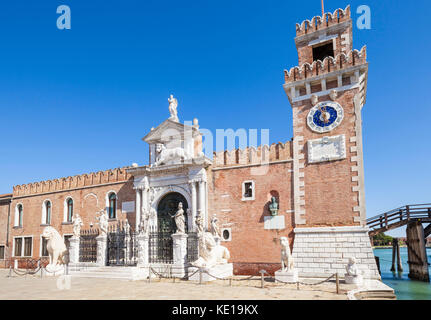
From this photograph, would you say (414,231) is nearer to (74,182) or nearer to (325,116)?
(325,116)

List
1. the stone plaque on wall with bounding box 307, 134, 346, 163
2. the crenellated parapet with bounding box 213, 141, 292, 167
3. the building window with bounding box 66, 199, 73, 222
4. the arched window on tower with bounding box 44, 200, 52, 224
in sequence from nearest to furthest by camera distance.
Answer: the stone plaque on wall with bounding box 307, 134, 346, 163 → the crenellated parapet with bounding box 213, 141, 292, 167 → the building window with bounding box 66, 199, 73, 222 → the arched window on tower with bounding box 44, 200, 52, 224

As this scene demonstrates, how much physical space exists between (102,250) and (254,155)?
9.84 m

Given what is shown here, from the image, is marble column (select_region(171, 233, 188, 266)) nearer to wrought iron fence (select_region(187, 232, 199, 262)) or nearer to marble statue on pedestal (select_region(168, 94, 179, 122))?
wrought iron fence (select_region(187, 232, 199, 262))

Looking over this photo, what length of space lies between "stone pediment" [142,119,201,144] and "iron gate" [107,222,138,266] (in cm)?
558

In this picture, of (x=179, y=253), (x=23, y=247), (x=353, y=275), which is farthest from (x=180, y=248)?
(x=23, y=247)

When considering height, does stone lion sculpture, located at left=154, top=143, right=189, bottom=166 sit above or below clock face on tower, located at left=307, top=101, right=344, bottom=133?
below

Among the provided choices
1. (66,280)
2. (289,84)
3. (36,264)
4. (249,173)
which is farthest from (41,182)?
(289,84)

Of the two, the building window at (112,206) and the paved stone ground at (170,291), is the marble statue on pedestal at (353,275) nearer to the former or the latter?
the paved stone ground at (170,291)

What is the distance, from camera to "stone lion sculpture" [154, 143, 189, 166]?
65.6ft

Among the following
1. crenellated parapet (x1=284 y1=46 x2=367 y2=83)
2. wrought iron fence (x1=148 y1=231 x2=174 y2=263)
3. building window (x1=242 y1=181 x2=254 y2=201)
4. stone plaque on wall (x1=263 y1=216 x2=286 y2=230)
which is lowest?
wrought iron fence (x1=148 y1=231 x2=174 y2=263)

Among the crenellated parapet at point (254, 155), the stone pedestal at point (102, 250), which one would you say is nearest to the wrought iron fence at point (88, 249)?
the stone pedestal at point (102, 250)

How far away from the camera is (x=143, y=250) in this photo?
17781 mm

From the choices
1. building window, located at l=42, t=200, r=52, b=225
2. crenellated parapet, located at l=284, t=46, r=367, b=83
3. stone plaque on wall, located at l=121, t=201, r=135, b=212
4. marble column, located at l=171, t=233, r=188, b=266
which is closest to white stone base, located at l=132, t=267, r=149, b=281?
marble column, located at l=171, t=233, r=188, b=266

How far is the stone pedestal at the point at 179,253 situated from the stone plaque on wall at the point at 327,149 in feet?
24.0
